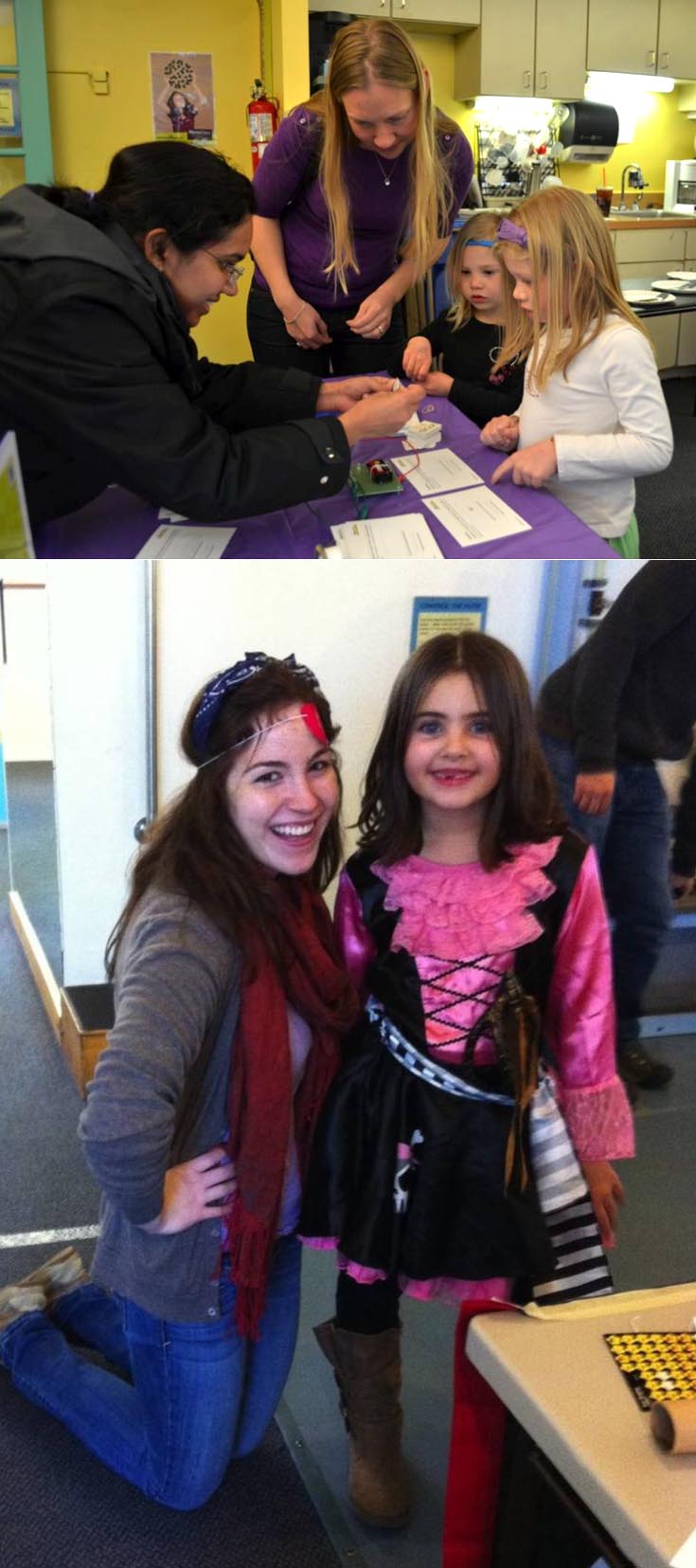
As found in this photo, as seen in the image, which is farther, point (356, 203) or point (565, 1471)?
point (356, 203)

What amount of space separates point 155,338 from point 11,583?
2.37 feet

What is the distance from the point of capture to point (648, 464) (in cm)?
174

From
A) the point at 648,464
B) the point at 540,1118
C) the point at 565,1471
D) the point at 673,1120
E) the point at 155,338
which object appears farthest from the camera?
the point at 648,464

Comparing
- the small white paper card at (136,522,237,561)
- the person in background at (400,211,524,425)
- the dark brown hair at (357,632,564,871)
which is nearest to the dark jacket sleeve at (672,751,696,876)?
the dark brown hair at (357,632,564,871)

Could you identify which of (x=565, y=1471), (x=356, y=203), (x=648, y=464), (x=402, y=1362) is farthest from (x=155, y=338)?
(x=565, y=1471)

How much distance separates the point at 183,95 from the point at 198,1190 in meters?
5.67

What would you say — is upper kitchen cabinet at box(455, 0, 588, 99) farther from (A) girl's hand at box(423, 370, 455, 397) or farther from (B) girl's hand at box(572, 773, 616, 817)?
(B) girl's hand at box(572, 773, 616, 817)

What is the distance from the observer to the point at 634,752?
1080 mm

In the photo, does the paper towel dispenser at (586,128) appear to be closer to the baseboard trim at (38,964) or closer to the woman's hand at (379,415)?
the woman's hand at (379,415)

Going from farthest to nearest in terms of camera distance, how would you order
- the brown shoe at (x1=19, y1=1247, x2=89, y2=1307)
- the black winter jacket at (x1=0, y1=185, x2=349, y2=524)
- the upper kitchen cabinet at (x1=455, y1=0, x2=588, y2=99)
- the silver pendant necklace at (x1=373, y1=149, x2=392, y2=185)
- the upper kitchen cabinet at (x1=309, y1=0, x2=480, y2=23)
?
1. the upper kitchen cabinet at (x1=455, y1=0, x2=588, y2=99)
2. the upper kitchen cabinet at (x1=309, y1=0, x2=480, y2=23)
3. the silver pendant necklace at (x1=373, y1=149, x2=392, y2=185)
4. the black winter jacket at (x1=0, y1=185, x2=349, y2=524)
5. the brown shoe at (x1=19, y1=1247, x2=89, y2=1307)

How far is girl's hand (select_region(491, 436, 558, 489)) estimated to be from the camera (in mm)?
1781

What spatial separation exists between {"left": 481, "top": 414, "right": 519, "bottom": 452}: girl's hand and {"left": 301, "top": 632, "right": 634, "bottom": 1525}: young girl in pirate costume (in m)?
1.13

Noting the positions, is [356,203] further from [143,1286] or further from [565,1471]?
[565,1471]

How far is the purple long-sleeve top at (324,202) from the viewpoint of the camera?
7.77 feet
